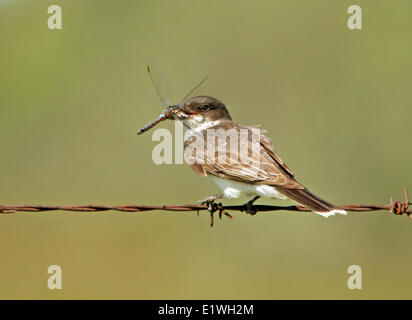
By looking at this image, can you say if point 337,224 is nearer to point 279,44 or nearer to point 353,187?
point 353,187

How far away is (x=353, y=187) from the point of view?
11.8 metres

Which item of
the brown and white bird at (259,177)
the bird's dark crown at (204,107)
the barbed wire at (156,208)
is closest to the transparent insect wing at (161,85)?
the bird's dark crown at (204,107)

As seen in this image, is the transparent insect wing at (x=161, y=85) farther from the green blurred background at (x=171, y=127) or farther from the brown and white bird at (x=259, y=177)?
the green blurred background at (x=171, y=127)

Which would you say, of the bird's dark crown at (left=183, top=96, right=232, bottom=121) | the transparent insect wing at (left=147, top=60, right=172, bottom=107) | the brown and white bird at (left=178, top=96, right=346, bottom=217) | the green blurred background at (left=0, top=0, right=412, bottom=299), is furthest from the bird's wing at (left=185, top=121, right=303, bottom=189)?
the green blurred background at (left=0, top=0, right=412, bottom=299)

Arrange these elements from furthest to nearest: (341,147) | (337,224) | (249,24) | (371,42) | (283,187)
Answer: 1. (249,24)
2. (371,42)
3. (341,147)
4. (337,224)
5. (283,187)

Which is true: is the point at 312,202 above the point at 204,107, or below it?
below

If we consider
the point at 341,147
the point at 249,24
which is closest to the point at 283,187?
the point at 341,147

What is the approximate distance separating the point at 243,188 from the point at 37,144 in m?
8.06

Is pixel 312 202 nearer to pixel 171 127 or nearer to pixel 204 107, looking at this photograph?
pixel 204 107

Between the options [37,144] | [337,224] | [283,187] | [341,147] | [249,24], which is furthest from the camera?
[249,24]

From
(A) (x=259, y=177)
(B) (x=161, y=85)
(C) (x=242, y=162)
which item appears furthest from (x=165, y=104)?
(A) (x=259, y=177)

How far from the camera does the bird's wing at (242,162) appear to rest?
6.48 m

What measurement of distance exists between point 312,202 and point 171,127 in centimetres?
513

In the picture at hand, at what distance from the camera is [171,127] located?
35.7 ft
